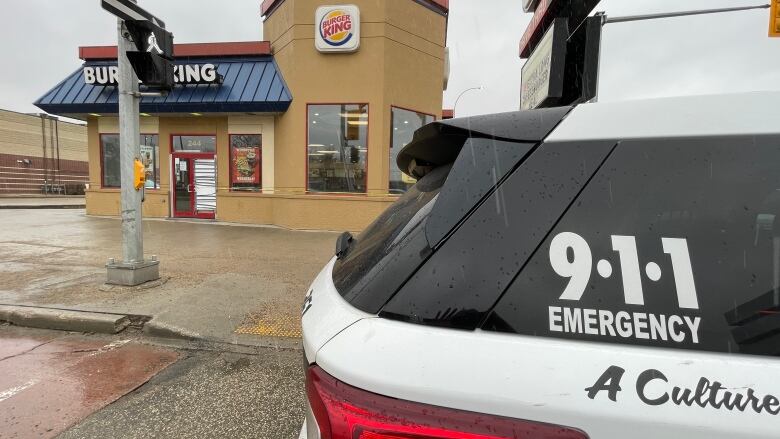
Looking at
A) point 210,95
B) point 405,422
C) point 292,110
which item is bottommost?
point 405,422

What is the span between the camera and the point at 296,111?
38.1 feet

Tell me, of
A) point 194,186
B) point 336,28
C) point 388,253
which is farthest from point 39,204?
point 388,253

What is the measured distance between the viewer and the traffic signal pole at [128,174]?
5.47 m

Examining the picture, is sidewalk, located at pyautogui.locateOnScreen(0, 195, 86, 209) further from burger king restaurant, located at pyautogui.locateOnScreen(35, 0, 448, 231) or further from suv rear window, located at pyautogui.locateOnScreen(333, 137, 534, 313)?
suv rear window, located at pyautogui.locateOnScreen(333, 137, 534, 313)

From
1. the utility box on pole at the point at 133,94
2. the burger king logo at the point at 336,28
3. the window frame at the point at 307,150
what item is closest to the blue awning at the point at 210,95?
the window frame at the point at 307,150

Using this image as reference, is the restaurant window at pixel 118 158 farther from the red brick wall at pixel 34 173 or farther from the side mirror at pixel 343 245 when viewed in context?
the red brick wall at pixel 34 173

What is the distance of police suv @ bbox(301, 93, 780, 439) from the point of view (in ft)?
2.92

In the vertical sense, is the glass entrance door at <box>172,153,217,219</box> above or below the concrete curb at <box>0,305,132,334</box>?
above

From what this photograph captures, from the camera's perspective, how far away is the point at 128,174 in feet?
18.2

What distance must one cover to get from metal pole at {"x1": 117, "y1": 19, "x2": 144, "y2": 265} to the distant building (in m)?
36.9

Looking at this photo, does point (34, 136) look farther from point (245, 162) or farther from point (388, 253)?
point (388, 253)

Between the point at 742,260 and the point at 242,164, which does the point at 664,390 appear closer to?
the point at 742,260

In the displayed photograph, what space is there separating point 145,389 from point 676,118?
365cm

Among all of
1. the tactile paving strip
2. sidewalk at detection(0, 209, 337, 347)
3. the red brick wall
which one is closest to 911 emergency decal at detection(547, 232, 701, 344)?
sidewalk at detection(0, 209, 337, 347)
